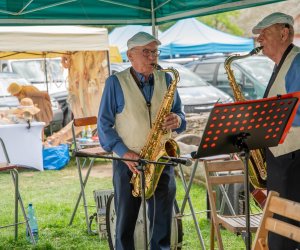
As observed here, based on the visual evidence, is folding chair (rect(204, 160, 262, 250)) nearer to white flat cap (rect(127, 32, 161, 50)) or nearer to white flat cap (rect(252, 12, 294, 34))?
white flat cap (rect(127, 32, 161, 50))

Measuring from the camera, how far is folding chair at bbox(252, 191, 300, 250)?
282cm

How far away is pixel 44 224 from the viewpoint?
6305 millimetres

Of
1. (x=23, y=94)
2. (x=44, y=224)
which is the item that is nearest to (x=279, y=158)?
(x=44, y=224)

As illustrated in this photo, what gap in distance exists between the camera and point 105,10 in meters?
5.53

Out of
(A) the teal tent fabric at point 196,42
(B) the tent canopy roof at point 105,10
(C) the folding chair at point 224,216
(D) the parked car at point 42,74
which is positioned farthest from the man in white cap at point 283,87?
(A) the teal tent fabric at point 196,42

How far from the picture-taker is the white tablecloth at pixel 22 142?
8.70m

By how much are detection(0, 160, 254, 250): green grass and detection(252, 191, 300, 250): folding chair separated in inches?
91.0

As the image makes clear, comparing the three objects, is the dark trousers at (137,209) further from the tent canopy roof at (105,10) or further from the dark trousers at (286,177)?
the tent canopy roof at (105,10)

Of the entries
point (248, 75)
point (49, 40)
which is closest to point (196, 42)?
point (248, 75)

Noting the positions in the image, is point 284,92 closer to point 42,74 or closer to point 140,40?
point 140,40

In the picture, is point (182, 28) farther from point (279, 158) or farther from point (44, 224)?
point (279, 158)

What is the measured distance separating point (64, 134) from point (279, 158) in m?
7.48

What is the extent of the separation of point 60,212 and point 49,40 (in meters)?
2.36

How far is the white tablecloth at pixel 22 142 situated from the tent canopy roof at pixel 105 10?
11.8 ft
